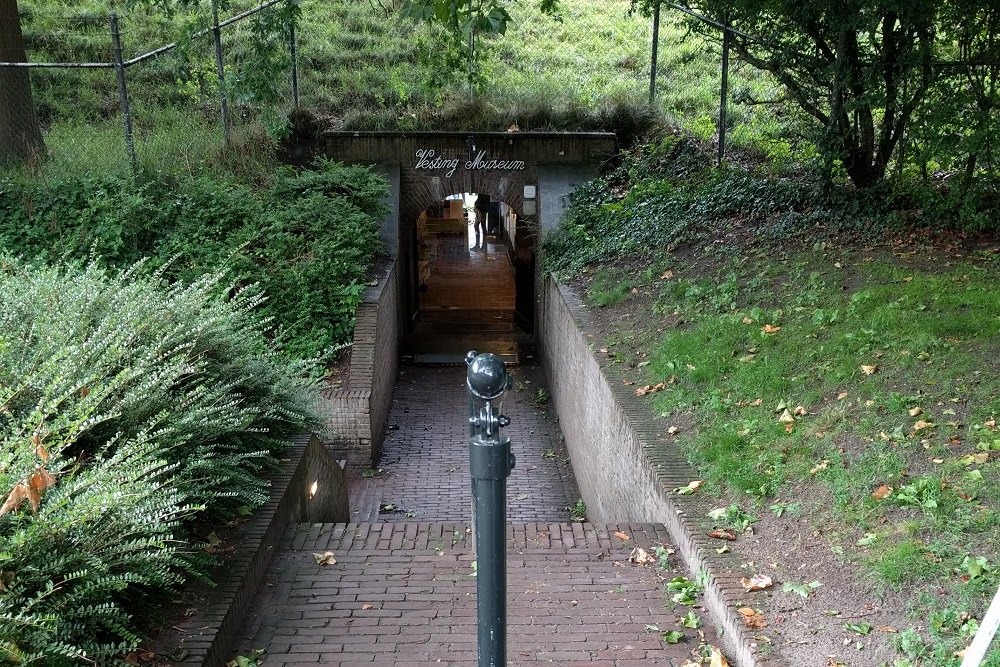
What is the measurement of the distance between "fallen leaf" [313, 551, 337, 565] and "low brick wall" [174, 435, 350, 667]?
0.99ft

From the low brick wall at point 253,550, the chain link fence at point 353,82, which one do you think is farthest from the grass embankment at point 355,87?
the low brick wall at point 253,550

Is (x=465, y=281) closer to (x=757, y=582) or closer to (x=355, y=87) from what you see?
(x=355, y=87)

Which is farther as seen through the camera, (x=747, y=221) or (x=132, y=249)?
(x=132, y=249)

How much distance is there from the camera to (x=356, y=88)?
17266mm

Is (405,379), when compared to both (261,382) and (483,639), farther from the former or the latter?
(483,639)

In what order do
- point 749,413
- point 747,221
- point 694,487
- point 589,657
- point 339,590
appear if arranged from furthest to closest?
point 747,221
point 749,413
point 694,487
point 339,590
point 589,657

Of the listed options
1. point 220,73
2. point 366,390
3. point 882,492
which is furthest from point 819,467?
point 220,73

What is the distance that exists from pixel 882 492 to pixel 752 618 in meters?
1.25

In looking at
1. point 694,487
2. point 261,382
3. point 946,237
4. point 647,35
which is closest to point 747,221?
A: point 946,237

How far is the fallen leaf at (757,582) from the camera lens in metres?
4.16

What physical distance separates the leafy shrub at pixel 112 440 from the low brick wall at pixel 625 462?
2707 mm

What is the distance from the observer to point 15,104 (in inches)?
496

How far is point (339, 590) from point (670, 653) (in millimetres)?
1999

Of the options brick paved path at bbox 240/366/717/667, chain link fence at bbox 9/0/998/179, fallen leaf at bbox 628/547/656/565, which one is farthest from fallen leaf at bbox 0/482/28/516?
chain link fence at bbox 9/0/998/179
